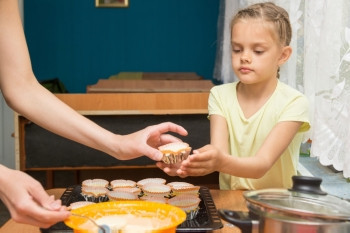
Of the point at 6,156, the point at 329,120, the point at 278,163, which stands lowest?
the point at 6,156

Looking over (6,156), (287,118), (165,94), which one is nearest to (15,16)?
(287,118)

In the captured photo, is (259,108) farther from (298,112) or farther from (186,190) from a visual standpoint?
(186,190)

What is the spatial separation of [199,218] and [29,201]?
18.5 inches

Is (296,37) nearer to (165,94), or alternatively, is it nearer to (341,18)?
(341,18)

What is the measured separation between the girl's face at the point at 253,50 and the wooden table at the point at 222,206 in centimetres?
38

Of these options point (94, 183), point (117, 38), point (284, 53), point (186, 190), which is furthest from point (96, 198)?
point (117, 38)

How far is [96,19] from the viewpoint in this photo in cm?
572

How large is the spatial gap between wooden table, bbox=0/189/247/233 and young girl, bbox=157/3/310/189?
0.07 m

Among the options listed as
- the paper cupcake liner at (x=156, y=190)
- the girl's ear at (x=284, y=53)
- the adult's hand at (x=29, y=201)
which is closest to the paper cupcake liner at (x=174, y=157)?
the paper cupcake liner at (x=156, y=190)

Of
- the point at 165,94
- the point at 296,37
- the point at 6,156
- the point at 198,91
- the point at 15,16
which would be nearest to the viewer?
the point at 15,16

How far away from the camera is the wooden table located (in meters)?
1.22

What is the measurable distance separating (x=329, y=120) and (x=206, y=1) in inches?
166

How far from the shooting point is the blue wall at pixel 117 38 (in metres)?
5.70

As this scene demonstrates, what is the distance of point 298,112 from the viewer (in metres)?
1.71
